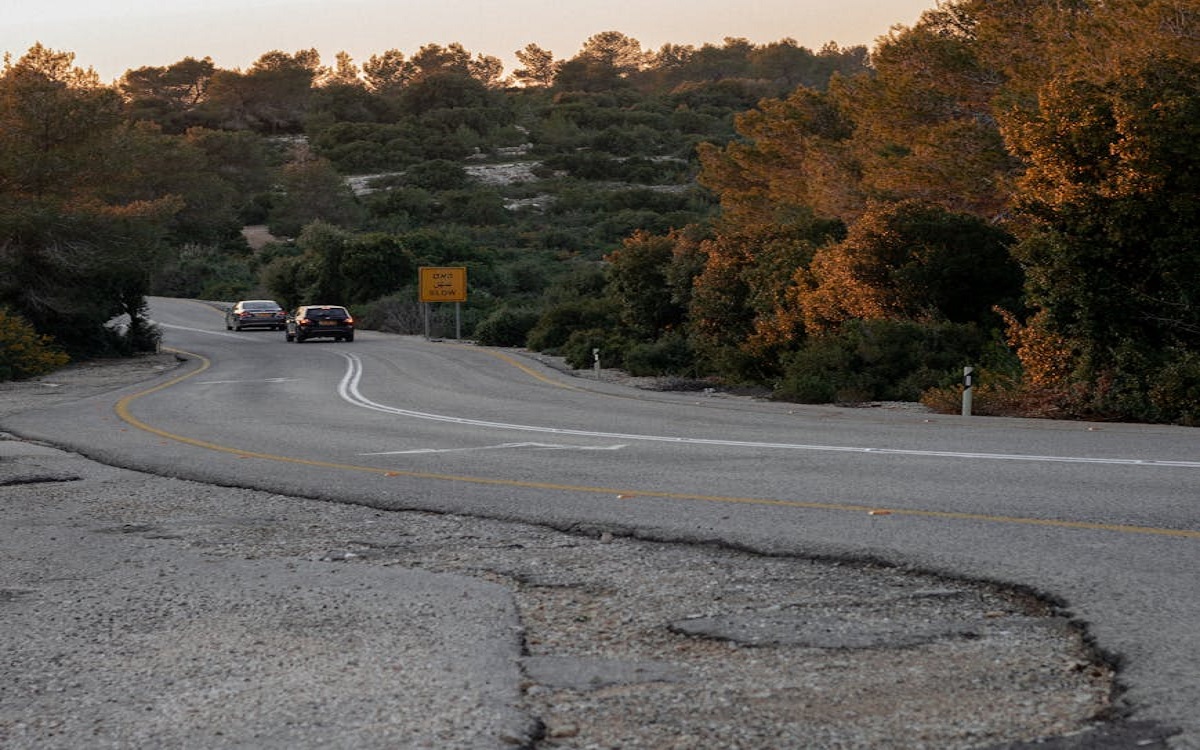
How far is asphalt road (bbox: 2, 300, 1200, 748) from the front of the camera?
23.4ft

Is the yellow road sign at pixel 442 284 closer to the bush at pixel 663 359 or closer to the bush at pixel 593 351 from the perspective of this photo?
the bush at pixel 593 351

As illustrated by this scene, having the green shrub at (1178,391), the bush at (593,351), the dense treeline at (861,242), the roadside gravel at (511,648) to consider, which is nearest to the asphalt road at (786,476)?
the roadside gravel at (511,648)

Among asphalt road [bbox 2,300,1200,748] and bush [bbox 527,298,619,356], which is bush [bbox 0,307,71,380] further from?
bush [bbox 527,298,619,356]

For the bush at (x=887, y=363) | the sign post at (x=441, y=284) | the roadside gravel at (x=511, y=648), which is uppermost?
the sign post at (x=441, y=284)

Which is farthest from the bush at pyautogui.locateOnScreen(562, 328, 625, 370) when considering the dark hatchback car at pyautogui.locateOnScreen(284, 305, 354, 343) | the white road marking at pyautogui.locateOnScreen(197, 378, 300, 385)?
the dark hatchback car at pyautogui.locateOnScreen(284, 305, 354, 343)

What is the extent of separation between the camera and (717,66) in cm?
18462

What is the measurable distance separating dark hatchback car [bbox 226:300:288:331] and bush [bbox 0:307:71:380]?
21.7 m

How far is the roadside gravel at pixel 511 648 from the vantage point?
16.2 feet

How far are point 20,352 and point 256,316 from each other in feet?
80.7

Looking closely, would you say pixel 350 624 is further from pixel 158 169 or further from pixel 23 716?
pixel 158 169

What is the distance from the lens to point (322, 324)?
49719mm

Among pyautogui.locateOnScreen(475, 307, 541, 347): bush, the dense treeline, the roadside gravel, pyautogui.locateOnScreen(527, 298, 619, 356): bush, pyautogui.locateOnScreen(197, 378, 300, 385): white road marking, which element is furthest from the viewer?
pyautogui.locateOnScreen(475, 307, 541, 347): bush

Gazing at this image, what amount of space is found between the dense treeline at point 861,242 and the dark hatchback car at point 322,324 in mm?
5509

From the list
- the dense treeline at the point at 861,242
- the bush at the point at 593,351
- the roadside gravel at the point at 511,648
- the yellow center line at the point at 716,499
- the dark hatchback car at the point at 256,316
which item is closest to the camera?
the roadside gravel at the point at 511,648
